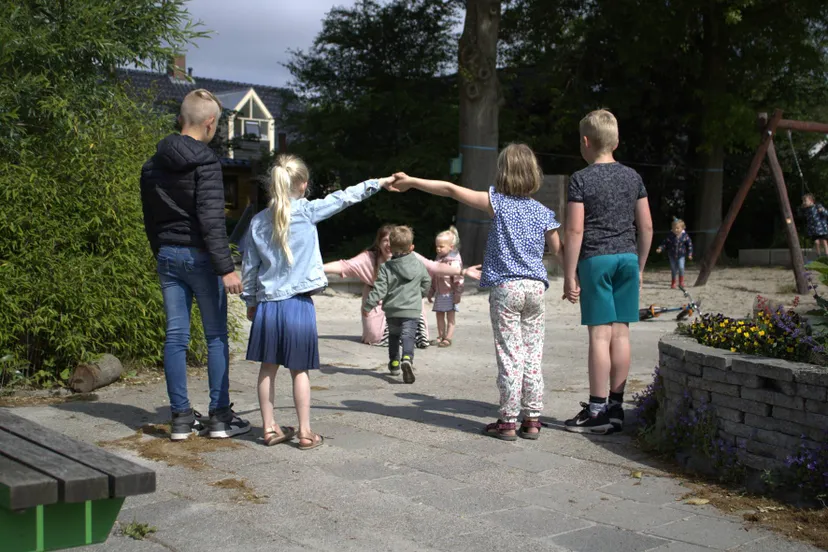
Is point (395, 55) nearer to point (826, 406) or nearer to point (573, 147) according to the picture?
point (573, 147)

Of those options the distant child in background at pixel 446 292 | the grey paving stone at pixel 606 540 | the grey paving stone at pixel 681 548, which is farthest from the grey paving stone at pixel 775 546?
the distant child in background at pixel 446 292

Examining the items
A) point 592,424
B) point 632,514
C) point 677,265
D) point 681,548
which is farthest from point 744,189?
point 681,548

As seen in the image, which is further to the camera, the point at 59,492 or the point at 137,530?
the point at 137,530

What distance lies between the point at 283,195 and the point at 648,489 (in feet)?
8.27

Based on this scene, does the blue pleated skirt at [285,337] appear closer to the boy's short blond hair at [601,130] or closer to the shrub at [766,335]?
the boy's short blond hair at [601,130]

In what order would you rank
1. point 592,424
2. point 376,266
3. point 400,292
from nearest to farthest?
point 592,424 → point 400,292 → point 376,266

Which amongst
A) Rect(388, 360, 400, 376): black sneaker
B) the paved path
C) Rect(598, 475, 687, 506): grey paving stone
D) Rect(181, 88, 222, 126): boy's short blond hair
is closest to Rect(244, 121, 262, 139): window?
Rect(388, 360, 400, 376): black sneaker

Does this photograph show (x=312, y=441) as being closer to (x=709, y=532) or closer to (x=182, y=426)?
(x=182, y=426)

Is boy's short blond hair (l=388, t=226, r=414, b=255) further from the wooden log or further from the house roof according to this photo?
the house roof

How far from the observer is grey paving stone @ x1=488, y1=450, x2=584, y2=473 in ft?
17.0

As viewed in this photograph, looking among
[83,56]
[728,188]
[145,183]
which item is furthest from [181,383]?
[728,188]

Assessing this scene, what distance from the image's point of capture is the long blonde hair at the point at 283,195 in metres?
5.43

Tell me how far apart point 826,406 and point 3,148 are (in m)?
5.96

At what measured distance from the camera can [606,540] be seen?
13.0 feet
